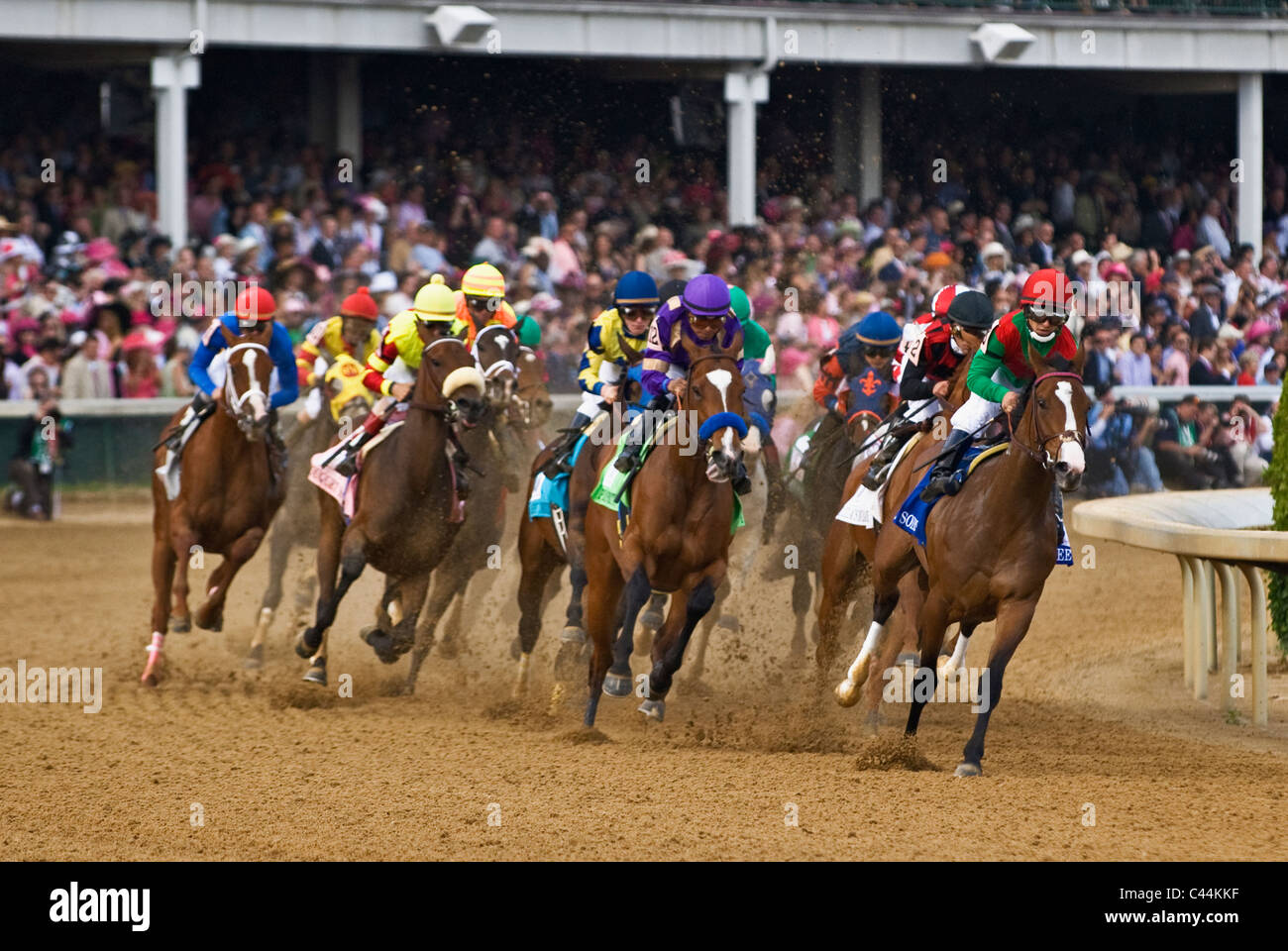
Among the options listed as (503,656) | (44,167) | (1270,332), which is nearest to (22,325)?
(44,167)

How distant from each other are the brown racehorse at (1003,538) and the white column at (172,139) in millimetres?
10803

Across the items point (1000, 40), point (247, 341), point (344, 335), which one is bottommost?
point (247, 341)

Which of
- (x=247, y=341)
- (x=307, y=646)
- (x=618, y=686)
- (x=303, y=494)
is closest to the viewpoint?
(x=618, y=686)

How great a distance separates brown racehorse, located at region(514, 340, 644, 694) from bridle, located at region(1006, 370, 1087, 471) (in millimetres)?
2079

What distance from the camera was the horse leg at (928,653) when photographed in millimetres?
6832

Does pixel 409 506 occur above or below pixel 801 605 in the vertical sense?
above

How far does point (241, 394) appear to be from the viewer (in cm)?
870

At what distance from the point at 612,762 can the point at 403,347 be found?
9.23ft

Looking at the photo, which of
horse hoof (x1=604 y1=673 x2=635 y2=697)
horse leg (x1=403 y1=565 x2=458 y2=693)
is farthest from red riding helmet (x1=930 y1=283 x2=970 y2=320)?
horse leg (x1=403 y1=565 x2=458 y2=693)

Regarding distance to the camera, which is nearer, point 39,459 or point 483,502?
point 483,502

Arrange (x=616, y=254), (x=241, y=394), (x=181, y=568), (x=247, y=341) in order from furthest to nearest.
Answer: (x=616, y=254) → (x=181, y=568) → (x=247, y=341) → (x=241, y=394)

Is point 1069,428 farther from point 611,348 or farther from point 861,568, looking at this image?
point 611,348

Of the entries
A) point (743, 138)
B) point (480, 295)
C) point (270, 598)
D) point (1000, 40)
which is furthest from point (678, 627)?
point (1000, 40)
